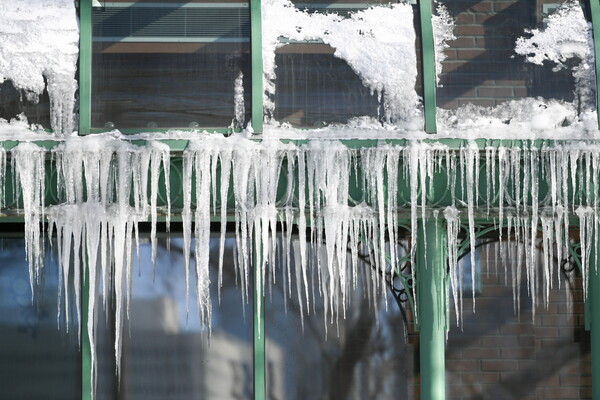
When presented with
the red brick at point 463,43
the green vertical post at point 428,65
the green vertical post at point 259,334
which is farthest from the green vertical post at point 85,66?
the red brick at point 463,43

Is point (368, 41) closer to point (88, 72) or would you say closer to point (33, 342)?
point (88, 72)

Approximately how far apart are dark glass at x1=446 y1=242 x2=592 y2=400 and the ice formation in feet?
11.6

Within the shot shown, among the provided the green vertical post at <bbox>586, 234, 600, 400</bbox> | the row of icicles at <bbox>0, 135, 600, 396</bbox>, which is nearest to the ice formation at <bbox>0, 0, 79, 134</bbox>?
the row of icicles at <bbox>0, 135, 600, 396</bbox>

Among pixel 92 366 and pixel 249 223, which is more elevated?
pixel 249 223

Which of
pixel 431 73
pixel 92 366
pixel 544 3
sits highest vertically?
pixel 544 3

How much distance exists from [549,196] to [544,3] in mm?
1601

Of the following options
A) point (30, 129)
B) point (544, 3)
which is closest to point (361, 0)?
point (544, 3)

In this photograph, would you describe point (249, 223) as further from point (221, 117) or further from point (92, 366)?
point (92, 366)

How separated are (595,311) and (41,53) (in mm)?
4732

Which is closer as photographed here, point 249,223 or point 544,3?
point 249,223

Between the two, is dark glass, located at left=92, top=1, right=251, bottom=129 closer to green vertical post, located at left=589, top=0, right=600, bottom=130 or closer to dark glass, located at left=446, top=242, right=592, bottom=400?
dark glass, located at left=446, top=242, right=592, bottom=400

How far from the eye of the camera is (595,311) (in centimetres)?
769

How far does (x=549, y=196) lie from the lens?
7590 millimetres

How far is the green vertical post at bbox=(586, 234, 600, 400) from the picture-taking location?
7.64m
